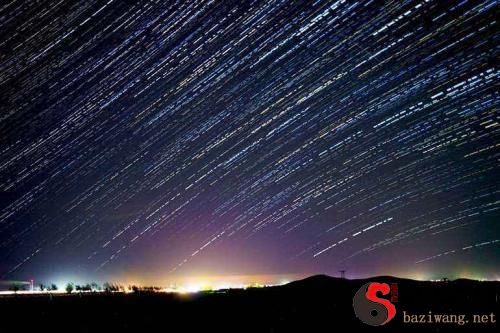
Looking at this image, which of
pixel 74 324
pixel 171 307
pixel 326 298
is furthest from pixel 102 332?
pixel 326 298

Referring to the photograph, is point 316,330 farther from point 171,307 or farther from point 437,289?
point 171,307

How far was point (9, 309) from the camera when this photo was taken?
21047 millimetres

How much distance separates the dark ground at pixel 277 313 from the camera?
1467 cm

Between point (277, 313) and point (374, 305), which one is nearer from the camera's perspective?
point (374, 305)

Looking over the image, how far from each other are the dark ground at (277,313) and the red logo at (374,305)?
174 millimetres

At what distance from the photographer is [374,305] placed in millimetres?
15180

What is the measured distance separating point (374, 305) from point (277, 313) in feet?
10.8

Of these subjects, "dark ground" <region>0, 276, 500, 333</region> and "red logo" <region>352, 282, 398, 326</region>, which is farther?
"red logo" <region>352, 282, 398, 326</region>

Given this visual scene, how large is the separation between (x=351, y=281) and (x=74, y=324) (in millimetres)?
10407

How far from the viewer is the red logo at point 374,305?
1495cm

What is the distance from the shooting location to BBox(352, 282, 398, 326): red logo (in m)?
15.0

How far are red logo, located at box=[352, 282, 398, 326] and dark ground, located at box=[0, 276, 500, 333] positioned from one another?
17 cm

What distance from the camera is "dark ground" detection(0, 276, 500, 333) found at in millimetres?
14672

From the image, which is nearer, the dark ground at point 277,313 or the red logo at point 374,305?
the dark ground at point 277,313
